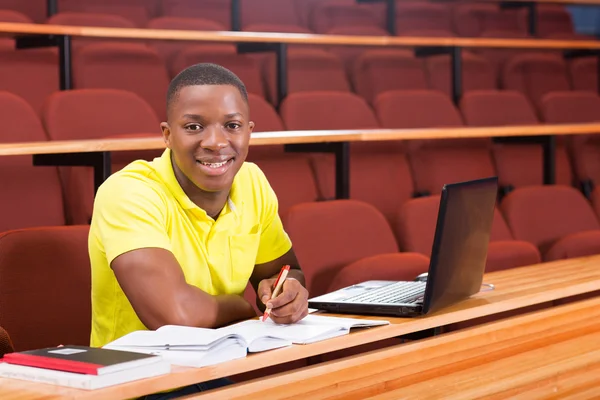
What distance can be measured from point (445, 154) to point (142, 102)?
2.85 feet

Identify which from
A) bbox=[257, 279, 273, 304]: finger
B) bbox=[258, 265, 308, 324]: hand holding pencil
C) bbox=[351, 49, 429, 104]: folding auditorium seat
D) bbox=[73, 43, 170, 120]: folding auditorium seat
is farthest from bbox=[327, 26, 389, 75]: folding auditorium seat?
bbox=[258, 265, 308, 324]: hand holding pencil

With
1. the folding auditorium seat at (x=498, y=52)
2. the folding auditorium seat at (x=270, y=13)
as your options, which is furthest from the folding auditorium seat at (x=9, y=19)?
the folding auditorium seat at (x=498, y=52)

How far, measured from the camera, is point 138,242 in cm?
112

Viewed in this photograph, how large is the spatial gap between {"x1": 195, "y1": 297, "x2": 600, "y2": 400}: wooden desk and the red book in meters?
0.08

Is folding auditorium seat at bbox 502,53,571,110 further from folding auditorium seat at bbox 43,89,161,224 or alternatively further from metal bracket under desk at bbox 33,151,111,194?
metal bracket under desk at bbox 33,151,111,194

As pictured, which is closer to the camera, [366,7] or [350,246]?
[350,246]

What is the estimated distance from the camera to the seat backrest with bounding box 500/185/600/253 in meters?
2.25

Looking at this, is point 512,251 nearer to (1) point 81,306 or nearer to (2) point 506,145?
(2) point 506,145

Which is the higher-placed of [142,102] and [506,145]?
[142,102]

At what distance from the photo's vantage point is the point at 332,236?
1.84 m

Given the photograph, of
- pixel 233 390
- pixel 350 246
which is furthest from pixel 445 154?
pixel 233 390

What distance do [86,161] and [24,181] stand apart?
0.22 metres

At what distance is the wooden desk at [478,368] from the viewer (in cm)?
99

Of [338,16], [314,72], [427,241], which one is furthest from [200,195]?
[338,16]
